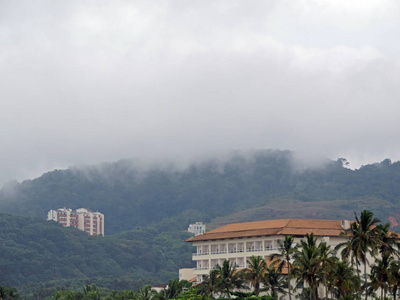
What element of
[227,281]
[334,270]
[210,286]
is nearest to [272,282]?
[227,281]

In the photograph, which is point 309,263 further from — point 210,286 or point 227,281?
point 210,286

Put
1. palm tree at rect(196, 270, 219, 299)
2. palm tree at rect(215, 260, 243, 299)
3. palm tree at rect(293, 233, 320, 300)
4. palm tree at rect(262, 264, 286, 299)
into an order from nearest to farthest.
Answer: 1. palm tree at rect(293, 233, 320, 300)
2. palm tree at rect(262, 264, 286, 299)
3. palm tree at rect(196, 270, 219, 299)
4. palm tree at rect(215, 260, 243, 299)

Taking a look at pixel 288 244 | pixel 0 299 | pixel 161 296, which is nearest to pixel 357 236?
pixel 288 244

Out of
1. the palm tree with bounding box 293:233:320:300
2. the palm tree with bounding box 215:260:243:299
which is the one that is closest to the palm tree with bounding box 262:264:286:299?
the palm tree with bounding box 215:260:243:299

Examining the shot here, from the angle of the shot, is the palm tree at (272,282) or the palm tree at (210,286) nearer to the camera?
the palm tree at (272,282)

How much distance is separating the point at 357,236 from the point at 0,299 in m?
104

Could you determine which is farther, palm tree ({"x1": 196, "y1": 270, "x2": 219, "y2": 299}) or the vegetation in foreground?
palm tree ({"x1": 196, "y1": 270, "x2": 219, "y2": 299})

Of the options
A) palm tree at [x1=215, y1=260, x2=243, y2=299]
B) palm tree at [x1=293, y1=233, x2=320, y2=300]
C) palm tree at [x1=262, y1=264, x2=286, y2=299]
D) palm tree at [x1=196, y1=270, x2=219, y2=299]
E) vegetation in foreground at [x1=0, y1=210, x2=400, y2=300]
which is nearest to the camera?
palm tree at [x1=293, y1=233, x2=320, y2=300]

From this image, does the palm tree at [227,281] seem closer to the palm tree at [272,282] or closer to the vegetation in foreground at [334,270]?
the vegetation in foreground at [334,270]

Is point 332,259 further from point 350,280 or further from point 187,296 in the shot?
point 187,296

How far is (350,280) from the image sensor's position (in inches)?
5039

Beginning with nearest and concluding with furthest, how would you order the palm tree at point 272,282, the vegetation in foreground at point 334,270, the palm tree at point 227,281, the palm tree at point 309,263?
the palm tree at point 309,263 → the vegetation in foreground at point 334,270 → the palm tree at point 272,282 → the palm tree at point 227,281

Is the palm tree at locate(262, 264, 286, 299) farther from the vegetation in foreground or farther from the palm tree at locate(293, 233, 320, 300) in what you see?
the palm tree at locate(293, 233, 320, 300)

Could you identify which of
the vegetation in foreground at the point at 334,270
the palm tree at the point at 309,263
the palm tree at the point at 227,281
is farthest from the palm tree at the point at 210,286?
the palm tree at the point at 309,263
